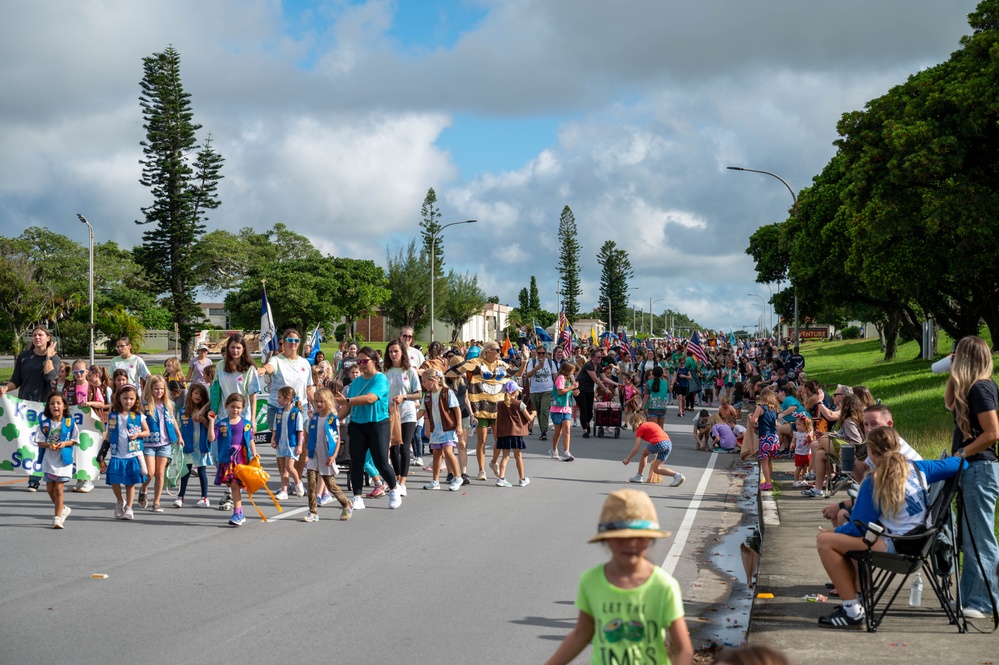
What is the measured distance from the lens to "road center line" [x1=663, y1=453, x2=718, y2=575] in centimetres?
907

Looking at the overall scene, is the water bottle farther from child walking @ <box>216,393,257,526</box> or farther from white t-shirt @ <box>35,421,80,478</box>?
white t-shirt @ <box>35,421,80,478</box>

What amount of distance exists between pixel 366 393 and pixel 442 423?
1.98 metres

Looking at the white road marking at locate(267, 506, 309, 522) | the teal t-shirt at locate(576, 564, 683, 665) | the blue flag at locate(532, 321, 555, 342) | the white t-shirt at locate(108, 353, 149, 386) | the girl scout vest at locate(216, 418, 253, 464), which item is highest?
the blue flag at locate(532, 321, 555, 342)

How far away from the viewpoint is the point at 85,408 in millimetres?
12445

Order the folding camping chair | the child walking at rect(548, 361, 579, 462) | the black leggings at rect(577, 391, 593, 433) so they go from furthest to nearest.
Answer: the black leggings at rect(577, 391, 593, 433) → the child walking at rect(548, 361, 579, 462) → the folding camping chair

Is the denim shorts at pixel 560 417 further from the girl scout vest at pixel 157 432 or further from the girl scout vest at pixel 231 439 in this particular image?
the girl scout vest at pixel 157 432

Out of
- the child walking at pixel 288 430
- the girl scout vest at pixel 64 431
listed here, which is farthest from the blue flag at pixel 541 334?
the girl scout vest at pixel 64 431

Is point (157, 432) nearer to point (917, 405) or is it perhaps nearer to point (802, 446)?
point (802, 446)

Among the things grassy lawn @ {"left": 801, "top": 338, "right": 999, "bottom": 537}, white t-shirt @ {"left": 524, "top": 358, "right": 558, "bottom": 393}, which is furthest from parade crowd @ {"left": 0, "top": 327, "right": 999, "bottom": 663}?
grassy lawn @ {"left": 801, "top": 338, "right": 999, "bottom": 537}

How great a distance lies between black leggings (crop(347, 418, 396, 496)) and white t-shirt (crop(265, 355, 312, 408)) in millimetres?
1217

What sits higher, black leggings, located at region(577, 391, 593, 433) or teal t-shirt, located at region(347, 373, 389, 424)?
teal t-shirt, located at region(347, 373, 389, 424)

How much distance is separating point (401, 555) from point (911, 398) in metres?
19.5

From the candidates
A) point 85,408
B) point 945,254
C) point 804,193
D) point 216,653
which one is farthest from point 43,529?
point 804,193

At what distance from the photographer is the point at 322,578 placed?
8031 mm
